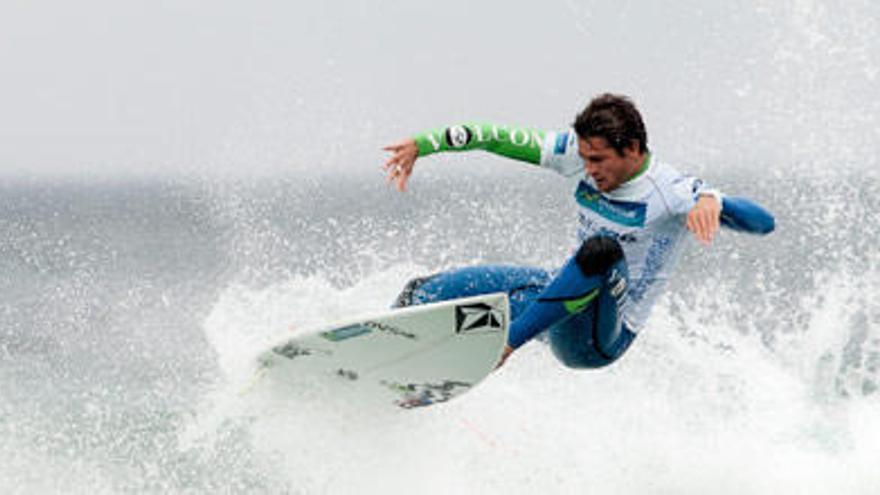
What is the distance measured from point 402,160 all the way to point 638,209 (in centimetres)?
131

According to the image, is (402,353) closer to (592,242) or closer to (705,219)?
(592,242)

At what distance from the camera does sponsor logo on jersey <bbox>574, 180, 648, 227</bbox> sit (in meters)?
6.18

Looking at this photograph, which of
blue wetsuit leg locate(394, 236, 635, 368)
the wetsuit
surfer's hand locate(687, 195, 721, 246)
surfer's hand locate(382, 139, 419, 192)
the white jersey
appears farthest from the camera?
the white jersey

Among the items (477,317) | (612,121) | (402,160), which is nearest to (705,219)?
(612,121)

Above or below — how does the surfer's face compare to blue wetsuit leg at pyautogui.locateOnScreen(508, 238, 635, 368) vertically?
above

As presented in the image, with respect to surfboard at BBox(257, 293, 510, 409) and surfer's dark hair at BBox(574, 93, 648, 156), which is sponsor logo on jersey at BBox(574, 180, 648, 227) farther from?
A: surfboard at BBox(257, 293, 510, 409)

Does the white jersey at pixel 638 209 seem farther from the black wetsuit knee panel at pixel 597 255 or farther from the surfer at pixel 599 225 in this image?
the black wetsuit knee panel at pixel 597 255

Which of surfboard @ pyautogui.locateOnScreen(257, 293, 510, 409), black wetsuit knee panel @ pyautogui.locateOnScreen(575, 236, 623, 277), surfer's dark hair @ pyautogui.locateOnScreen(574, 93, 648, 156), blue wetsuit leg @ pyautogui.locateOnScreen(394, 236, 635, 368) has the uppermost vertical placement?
surfer's dark hair @ pyautogui.locateOnScreen(574, 93, 648, 156)

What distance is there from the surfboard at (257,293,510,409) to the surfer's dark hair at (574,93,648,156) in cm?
98

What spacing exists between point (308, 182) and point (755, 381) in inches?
2670

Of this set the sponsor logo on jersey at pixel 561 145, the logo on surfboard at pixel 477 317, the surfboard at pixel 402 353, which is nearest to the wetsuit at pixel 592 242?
the sponsor logo on jersey at pixel 561 145

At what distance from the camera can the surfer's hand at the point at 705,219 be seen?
17.9 feet

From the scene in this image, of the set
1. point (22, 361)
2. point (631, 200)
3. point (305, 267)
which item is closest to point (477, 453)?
point (631, 200)

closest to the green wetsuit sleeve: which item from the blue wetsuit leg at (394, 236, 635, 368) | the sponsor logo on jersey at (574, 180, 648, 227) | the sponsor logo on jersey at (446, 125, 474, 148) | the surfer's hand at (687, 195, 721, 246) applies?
the sponsor logo on jersey at (446, 125, 474, 148)
